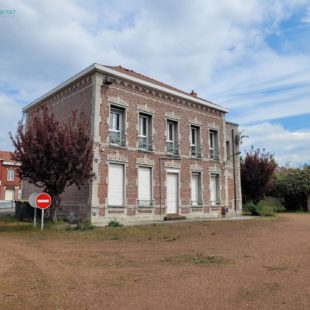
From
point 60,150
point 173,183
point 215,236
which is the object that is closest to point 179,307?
point 215,236

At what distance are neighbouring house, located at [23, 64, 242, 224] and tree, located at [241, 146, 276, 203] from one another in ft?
12.8

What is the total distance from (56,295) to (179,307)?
5.37 ft

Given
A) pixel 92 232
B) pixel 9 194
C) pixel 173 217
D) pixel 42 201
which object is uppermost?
pixel 9 194

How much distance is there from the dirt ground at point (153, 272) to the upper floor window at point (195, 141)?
920cm

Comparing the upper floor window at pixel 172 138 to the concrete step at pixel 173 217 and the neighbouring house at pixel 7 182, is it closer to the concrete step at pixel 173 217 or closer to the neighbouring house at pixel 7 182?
the concrete step at pixel 173 217

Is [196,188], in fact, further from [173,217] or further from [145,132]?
[145,132]

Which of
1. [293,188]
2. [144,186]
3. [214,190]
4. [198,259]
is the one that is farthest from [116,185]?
[293,188]

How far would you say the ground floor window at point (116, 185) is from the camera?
1477 cm

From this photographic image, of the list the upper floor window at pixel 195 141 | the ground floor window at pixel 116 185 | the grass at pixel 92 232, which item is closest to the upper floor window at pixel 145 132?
the ground floor window at pixel 116 185

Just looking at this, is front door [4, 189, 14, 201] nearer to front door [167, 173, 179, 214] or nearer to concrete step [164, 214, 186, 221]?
front door [167, 173, 179, 214]

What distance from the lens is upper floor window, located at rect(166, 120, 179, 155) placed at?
17.8 m

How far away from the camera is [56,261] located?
266 inches

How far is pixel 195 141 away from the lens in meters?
19.4

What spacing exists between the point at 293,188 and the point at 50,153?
20.0 m
